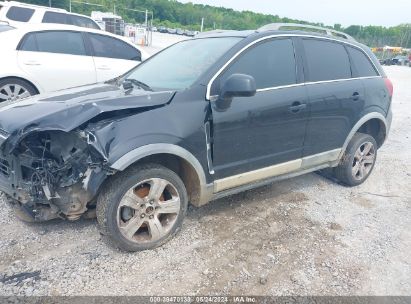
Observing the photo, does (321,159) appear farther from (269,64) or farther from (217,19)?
(217,19)

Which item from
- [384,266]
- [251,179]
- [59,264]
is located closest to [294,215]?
[251,179]

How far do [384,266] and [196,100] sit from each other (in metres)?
2.17

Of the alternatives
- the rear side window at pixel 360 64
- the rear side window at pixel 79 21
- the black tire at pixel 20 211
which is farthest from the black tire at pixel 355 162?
the rear side window at pixel 79 21

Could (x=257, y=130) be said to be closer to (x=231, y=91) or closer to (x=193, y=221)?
(x=231, y=91)

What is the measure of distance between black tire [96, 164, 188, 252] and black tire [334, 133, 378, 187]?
242 cm

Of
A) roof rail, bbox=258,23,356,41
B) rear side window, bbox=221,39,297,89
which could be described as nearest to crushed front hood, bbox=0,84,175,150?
rear side window, bbox=221,39,297,89

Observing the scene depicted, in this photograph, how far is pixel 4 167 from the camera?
112 inches

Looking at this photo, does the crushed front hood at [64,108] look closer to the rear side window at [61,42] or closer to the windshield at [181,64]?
the windshield at [181,64]

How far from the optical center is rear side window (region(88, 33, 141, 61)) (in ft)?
22.2

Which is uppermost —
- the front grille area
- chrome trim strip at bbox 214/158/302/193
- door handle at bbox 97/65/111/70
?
door handle at bbox 97/65/111/70

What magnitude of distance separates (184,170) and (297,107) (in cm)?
137

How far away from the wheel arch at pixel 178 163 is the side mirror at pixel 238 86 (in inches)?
24.9

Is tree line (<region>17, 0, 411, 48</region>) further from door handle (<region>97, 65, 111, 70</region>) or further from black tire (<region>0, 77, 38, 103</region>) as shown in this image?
black tire (<region>0, 77, 38, 103</region>)

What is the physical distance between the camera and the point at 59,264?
111 inches
